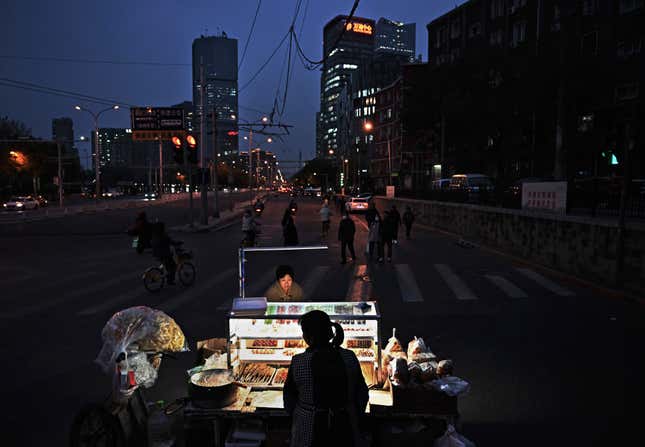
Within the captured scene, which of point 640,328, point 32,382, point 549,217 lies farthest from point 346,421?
point 549,217

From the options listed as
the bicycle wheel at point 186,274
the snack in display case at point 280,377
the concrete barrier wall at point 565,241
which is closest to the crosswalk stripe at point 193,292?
the bicycle wheel at point 186,274

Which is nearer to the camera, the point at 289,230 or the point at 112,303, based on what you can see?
the point at 112,303

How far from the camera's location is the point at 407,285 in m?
12.7

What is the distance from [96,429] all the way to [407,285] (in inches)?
368

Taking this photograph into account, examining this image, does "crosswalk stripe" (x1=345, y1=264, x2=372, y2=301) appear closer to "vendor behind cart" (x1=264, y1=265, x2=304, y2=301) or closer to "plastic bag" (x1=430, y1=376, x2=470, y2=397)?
"vendor behind cart" (x1=264, y1=265, x2=304, y2=301)

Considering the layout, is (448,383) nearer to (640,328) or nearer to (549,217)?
(640,328)

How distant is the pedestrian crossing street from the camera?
35.7ft

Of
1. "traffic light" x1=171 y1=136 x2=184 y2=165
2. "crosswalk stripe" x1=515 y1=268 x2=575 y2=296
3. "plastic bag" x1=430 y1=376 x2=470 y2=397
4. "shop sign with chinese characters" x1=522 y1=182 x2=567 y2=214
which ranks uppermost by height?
"traffic light" x1=171 y1=136 x2=184 y2=165

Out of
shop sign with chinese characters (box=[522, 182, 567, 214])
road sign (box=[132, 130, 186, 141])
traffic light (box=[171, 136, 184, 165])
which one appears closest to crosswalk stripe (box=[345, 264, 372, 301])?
shop sign with chinese characters (box=[522, 182, 567, 214])

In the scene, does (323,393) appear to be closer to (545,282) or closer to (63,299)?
(63,299)

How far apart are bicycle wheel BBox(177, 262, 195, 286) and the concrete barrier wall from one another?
10870 millimetres

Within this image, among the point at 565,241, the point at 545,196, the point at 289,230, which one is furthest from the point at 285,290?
the point at 545,196

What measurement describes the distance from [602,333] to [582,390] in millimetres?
2820

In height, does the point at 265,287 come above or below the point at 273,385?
below
